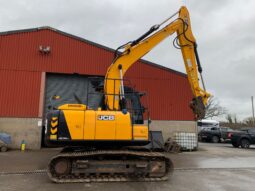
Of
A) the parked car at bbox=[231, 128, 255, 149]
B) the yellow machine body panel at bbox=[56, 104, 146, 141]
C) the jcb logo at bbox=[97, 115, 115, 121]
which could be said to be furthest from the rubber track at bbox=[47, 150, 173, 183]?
the parked car at bbox=[231, 128, 255, 149]

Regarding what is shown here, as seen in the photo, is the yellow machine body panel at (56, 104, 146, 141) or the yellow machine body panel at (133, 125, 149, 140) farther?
the yellow machine body panel at (133, 125, 149, 140)

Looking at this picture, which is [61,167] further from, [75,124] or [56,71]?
[56,71]

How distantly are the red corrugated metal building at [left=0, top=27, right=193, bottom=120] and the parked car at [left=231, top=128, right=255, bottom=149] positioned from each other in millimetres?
5788

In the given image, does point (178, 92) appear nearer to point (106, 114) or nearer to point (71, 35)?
point (71, 35)

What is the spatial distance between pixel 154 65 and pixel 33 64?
827 cm

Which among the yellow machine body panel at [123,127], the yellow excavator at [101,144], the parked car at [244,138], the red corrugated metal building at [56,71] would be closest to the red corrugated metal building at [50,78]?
the red corrugated metal building at [56,71]

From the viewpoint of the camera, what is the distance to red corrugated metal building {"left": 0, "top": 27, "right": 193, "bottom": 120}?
16.8 metres

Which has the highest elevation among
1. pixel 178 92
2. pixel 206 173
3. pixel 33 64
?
pixel 33 64

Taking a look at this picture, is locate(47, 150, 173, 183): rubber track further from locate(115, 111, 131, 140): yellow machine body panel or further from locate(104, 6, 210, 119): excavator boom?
locate(104, 6, 210, 119): excavator boom

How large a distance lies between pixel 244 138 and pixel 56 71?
15779 millimetres

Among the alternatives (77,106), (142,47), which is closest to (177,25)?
(142,47)

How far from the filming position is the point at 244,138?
21672 millimetres

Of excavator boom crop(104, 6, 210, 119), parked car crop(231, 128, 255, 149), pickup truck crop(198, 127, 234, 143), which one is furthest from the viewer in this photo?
Result: pickup truck crop(198, 127, 234, 143)

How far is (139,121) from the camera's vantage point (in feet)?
29.8
